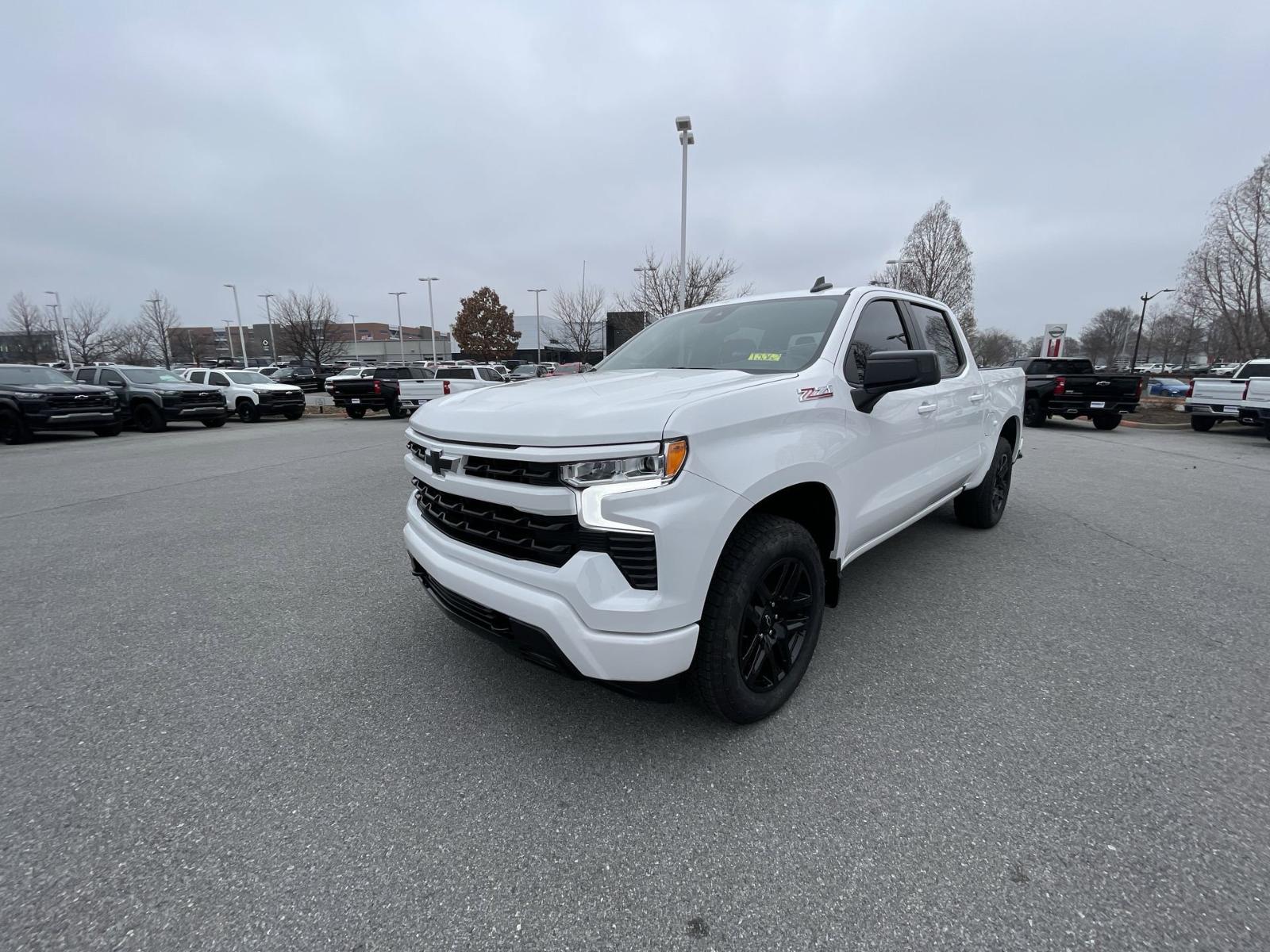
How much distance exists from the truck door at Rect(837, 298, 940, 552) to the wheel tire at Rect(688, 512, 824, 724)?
44 cm

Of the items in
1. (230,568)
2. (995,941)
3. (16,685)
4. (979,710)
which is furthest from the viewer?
(230,568)

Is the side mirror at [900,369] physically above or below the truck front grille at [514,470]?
above

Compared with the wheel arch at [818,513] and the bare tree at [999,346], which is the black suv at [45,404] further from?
the bare tree at [999,346]

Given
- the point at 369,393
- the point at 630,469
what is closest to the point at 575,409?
the point at 630,469

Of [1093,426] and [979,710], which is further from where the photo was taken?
[1093,426]

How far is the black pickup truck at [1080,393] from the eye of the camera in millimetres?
13758

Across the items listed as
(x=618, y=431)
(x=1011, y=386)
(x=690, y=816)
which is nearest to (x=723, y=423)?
(x=618, y=431)

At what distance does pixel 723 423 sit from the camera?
6.53 ft

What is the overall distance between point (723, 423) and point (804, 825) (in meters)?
1.35

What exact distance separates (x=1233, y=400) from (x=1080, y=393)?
276 cm

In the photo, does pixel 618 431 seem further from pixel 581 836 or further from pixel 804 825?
pixel 804 825

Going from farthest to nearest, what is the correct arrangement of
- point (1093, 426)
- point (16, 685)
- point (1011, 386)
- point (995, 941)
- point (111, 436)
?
point (1093, 426)
point (111, 436)
point (1011, 386)
point (16, 685)
point (995, 941)

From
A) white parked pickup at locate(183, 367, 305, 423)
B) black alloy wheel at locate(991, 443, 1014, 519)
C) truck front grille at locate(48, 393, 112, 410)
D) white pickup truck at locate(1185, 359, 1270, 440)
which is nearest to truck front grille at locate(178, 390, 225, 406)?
truck front grille at locate(48, 393, 112, 410)

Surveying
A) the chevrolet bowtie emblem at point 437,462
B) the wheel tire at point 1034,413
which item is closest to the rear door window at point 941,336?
the chevrolet bowtie emblem at point 437,462
